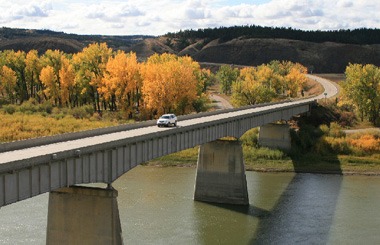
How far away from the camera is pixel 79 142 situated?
31469 millimetres

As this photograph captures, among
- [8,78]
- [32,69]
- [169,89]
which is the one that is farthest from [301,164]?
[8,78]

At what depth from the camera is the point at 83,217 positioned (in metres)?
28.3

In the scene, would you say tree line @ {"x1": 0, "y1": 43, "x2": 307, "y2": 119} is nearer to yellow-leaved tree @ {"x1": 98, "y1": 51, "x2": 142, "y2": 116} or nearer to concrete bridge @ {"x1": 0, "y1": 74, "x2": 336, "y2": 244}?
yellow-leaved tree @ {"x1": 98, "y1": 51, "x2": 142, "y2": 116}

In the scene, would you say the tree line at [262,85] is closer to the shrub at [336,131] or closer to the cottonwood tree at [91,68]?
the shrub at [336,131]

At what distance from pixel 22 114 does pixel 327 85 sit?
82.6 metres

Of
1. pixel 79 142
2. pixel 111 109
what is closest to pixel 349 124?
pixel 111 109

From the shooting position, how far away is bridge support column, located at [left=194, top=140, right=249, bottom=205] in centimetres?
4934

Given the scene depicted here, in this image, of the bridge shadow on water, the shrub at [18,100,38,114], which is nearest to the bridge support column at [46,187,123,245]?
the bridge shadow on water

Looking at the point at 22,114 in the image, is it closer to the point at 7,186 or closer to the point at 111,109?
the point at 111,109

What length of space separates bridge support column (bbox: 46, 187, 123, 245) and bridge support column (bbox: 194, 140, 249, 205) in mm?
21860

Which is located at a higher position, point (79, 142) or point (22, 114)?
point (79, 142)

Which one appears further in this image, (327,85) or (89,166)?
(327,85)

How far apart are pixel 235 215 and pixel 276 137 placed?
29140 mm

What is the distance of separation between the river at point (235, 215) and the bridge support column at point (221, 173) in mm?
1075
